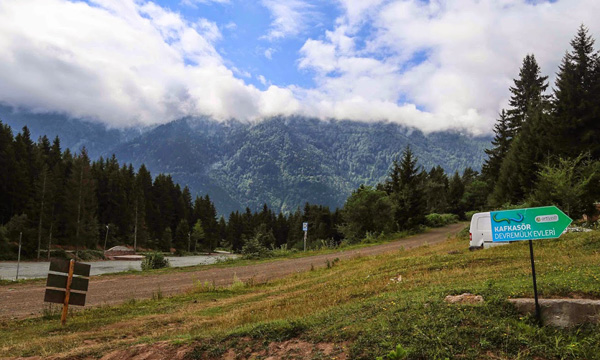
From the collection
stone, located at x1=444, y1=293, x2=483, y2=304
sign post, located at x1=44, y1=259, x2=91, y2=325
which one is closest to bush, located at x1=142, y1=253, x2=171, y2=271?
sign post, located at x1=44, y1=259, x2=91, y2=325

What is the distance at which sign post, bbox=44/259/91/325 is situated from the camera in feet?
35.8

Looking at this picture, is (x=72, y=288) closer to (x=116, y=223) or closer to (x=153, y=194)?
(x=116, y=223)

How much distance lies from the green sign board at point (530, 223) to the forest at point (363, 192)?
17.3 m

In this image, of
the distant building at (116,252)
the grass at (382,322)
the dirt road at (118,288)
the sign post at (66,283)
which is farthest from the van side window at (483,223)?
the distant building at (116,252)

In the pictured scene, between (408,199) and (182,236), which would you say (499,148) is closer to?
(408,199)

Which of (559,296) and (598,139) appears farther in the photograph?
(598,139)

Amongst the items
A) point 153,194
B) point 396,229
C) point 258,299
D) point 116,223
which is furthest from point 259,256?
point 153,194

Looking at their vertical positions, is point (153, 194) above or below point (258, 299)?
above

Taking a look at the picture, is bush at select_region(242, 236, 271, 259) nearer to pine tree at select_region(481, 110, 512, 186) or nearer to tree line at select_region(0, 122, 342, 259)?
tree line at select_region(0, 122, 342, 259)

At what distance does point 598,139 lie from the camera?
29.9m

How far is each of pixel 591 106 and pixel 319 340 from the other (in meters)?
34.5

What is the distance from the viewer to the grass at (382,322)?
5.29 m

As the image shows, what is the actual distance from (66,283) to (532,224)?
12.1 metres

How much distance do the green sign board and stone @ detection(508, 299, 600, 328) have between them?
102 cm
